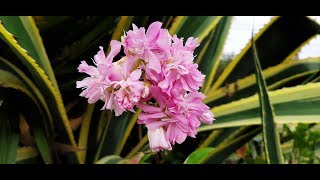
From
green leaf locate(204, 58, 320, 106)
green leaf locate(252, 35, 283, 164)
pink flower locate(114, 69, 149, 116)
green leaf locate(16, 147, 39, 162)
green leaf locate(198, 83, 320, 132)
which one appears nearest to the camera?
pink flower locate(114, 69, 149, 116)

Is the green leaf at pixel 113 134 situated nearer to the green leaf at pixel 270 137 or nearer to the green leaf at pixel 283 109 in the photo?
the green leaf at pixel 283 109

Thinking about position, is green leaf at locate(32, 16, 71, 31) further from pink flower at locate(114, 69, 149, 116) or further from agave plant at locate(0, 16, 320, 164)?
pink flower at locate(114, 69, 149, 116)

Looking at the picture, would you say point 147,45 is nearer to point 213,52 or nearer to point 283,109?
point 283,109

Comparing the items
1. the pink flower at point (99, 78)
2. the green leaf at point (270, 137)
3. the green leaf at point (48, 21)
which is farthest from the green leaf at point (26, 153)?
the pink flower at point (99, 78)

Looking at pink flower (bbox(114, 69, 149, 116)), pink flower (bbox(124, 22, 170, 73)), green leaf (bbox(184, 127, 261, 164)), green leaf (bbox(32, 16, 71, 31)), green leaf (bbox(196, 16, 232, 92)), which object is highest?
green leaf (bbox(32, 16, 71, 31))

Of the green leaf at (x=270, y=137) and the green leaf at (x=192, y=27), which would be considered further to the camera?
the green leaf at (x=192, y=27)

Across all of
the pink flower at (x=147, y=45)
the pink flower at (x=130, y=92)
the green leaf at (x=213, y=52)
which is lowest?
the pink flower at (x=130, y=92)

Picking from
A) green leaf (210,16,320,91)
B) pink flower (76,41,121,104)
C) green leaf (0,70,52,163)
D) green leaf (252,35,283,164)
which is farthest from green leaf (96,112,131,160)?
pink flower (76,41,121,104)
